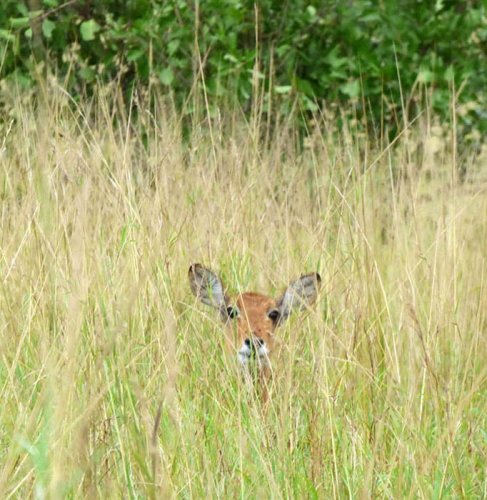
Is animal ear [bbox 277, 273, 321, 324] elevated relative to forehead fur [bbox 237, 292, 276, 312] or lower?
elevated

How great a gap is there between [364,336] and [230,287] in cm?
96

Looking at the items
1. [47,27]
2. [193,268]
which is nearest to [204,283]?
[193,268]

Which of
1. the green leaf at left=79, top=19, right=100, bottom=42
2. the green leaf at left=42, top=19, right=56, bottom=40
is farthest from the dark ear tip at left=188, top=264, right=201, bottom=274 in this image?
the green leaf at left=42, top=19, right=56, bottom=40

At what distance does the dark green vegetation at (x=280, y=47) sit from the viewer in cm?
743

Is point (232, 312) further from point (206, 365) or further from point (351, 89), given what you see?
point (351, 89)

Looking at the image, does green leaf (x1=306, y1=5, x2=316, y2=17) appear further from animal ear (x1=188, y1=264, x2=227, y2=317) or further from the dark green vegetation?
animal ear (x1=188, y1=264, x2=227, y2=317)

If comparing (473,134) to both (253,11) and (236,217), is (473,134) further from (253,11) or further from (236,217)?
(236,217)

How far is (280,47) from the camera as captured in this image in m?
7.83

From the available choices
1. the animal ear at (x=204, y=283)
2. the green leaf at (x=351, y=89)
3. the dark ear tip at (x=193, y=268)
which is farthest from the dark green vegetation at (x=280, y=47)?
the dark ear tip at (x=193, y=268)

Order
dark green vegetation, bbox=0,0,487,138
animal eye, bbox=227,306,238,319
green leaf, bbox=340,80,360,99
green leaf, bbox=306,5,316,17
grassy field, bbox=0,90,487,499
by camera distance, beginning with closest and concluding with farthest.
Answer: grassy field, bbox=0,90,487,499 → animal eye, bbox=227,306,238,319 → dark green vegetation, bbox=0,0,487,138 → green leaf, bbox=340,80,360,99 → green leaf, bbox=306,5,316,17

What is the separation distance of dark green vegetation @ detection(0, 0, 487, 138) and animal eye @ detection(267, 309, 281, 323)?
272cm

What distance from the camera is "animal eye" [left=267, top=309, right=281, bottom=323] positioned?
471 centimetres

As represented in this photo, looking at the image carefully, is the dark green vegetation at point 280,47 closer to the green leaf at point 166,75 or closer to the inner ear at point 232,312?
the green leaf at point 166,75

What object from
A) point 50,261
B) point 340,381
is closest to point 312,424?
point 340,381
